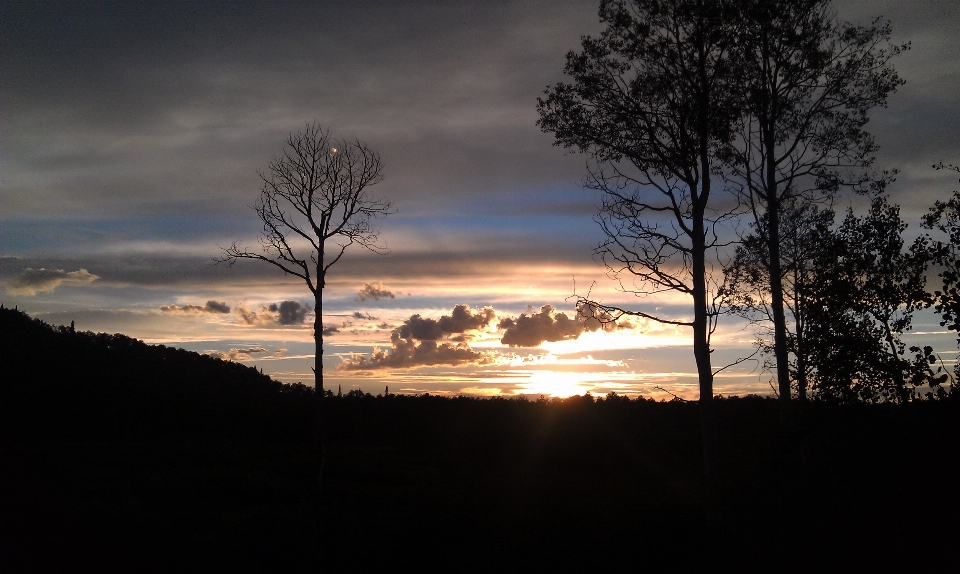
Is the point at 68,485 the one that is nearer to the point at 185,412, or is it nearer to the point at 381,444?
the point at 381,444

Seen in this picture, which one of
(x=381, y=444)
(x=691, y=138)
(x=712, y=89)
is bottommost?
(x=381, y=444)

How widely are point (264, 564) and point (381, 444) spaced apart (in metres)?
58.2

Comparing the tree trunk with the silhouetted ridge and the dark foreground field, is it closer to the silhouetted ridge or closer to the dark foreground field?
the dark foreground field

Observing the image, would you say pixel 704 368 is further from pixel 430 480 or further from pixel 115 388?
pixel 115 388

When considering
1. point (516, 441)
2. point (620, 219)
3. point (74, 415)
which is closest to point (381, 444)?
point (516, 441)

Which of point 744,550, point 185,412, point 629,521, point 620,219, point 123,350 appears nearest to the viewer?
point 744,550

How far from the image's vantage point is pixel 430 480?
48.2 meters

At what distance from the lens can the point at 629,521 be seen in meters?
21.7

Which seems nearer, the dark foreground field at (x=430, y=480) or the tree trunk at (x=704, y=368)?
the dark foreground field at (x=430, y=480)

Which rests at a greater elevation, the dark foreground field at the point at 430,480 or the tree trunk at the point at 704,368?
the tree trunk at the point at 704,368

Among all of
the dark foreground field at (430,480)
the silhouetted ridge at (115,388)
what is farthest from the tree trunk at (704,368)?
the silhouetted ridge at (115,388)

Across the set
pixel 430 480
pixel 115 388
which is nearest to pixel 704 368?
pixel 430 480

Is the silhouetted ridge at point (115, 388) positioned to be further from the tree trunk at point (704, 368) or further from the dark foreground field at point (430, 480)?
the tree trunk at point (704, 368)

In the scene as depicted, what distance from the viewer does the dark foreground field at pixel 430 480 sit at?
11.4 meters
